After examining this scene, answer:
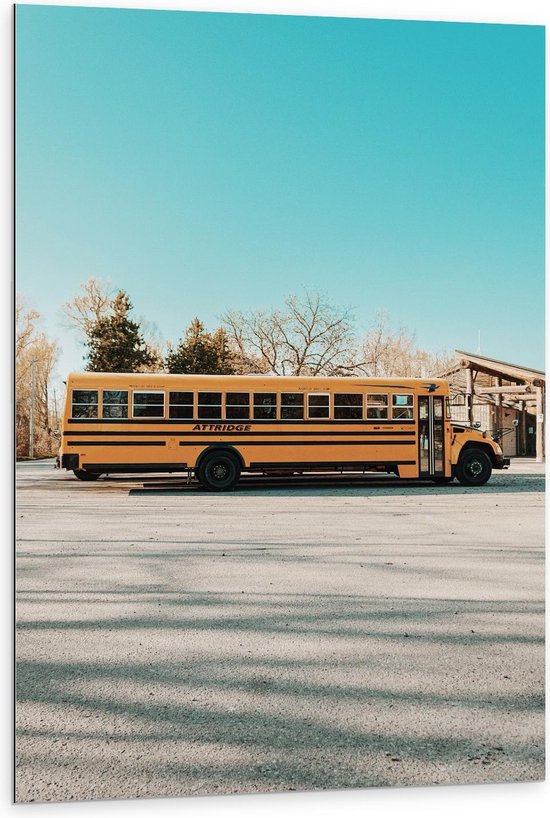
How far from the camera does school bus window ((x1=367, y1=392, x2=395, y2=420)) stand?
7.54 m

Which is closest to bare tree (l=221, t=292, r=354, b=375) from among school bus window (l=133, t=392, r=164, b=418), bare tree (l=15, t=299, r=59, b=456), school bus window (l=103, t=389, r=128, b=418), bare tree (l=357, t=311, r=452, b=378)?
bare tree (l=357, t=311, r=452, b=378)

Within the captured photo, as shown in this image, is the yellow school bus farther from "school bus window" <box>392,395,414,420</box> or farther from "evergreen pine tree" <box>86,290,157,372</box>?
"evergreen pine tree" <box>86,290,157,372</box>

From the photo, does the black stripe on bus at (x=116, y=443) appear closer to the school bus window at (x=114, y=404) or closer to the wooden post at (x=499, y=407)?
the school bus window at (x=114, y=404)

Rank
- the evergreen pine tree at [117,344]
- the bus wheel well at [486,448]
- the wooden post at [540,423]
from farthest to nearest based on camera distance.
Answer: the wooden post at [540,423], the bus wheel well at [486,448], the evergreen pine tree at [117,344]

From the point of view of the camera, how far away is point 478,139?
3141mm

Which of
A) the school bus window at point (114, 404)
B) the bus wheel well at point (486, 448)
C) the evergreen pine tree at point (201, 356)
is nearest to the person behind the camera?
the evergreen pine tree at point (201, 356)

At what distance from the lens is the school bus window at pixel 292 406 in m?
7.68

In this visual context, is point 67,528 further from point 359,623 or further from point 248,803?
point 248,803

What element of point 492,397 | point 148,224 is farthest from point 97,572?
point 492,397

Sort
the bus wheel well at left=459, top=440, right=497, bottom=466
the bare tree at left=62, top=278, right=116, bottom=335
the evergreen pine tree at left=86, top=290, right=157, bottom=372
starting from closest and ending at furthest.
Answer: the bare tree at left=62, top=278, right=116, bottom=335 → the evergreen pine tree at left=86, top=290, right=157, bottom=372 → the bus wheel well at left=459, top=440, right=497, bottom=466

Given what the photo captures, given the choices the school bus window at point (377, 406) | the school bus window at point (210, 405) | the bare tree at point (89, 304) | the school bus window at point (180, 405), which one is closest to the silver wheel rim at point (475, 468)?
the school bus window at point (377, 406)

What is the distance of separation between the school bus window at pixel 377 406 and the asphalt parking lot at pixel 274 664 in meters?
3.36

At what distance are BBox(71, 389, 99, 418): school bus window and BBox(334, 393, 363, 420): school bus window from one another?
9.00 ft

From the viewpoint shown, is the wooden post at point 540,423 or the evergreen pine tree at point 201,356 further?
the wooden post at point 540,423
